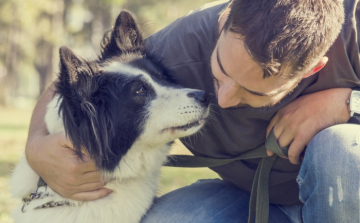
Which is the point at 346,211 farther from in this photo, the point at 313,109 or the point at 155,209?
the point at 155,209

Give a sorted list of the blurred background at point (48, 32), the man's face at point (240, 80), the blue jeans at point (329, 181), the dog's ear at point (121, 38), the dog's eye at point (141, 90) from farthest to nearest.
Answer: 1. the blurred background at point (48, 32)
2. the dog's ear at point (121, 38)
3. the dog's eye at point (141, 90)
4. the man's face at point (240, 80)
5. the blue jeans at point (329, 181)

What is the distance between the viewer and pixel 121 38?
245 centimetres

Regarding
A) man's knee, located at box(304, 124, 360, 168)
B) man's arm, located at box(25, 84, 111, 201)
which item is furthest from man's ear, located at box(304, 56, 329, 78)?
man's arm, located at box(25, 84, 111, 201)

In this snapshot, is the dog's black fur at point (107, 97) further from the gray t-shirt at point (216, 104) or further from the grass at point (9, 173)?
the grass at point (9, 173)

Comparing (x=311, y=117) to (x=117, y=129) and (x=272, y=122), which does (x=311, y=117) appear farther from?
(x=117, y=129)

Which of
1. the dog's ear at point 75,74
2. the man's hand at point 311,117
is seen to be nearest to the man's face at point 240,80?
the man's hand at point 311,117

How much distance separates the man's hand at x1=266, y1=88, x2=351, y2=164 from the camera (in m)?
1.95

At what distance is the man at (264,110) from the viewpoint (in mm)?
1700

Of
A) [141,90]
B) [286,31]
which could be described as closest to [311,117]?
[286,31]

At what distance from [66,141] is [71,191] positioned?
0.28m

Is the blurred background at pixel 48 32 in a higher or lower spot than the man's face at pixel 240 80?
lower

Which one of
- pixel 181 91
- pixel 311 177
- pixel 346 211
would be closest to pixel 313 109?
pixel 311 177

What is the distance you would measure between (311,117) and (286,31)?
530 millimetres

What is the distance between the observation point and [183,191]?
2.51 meters
